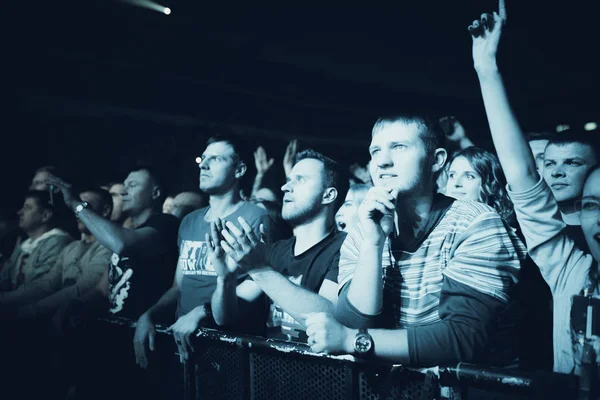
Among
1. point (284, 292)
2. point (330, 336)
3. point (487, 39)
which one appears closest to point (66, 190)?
point (284, 292)

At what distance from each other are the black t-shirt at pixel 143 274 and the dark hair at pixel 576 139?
2.59 meters

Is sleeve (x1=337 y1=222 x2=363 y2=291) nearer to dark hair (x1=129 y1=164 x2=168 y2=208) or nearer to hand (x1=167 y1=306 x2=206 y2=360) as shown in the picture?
hand (x1=167 y1=306 x2=206 y2=360)

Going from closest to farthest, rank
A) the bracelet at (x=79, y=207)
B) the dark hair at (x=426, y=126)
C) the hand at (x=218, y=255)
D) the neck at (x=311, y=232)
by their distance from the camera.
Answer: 1. the dark hair at (x=426, y=126)
2. the hand at (x=218, y=255)
3. the neck at (x=311, y=232)
4. the bracelet at (x=79, y=207)

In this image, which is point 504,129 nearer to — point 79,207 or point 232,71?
point 79,207

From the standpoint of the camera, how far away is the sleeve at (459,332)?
5.14 ft

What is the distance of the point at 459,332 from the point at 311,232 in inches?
55.4

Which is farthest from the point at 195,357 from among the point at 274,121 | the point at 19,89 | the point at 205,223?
the point at 274,121

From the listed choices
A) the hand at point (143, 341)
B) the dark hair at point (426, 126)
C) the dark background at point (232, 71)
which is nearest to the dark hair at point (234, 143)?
the hand at point (143, 341)

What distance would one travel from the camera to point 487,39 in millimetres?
1815

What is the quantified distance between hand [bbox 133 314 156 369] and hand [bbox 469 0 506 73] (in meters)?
1.99

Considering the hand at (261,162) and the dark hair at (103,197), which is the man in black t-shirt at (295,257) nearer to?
the hand at (261,162)

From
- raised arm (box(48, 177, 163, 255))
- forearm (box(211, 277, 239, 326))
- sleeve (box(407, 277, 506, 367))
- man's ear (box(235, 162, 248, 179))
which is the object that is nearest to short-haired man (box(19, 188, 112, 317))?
raised arm (box(48, 177, 163, 255))

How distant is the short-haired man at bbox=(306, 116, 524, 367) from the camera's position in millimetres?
1592

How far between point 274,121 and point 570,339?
33.9 feet
